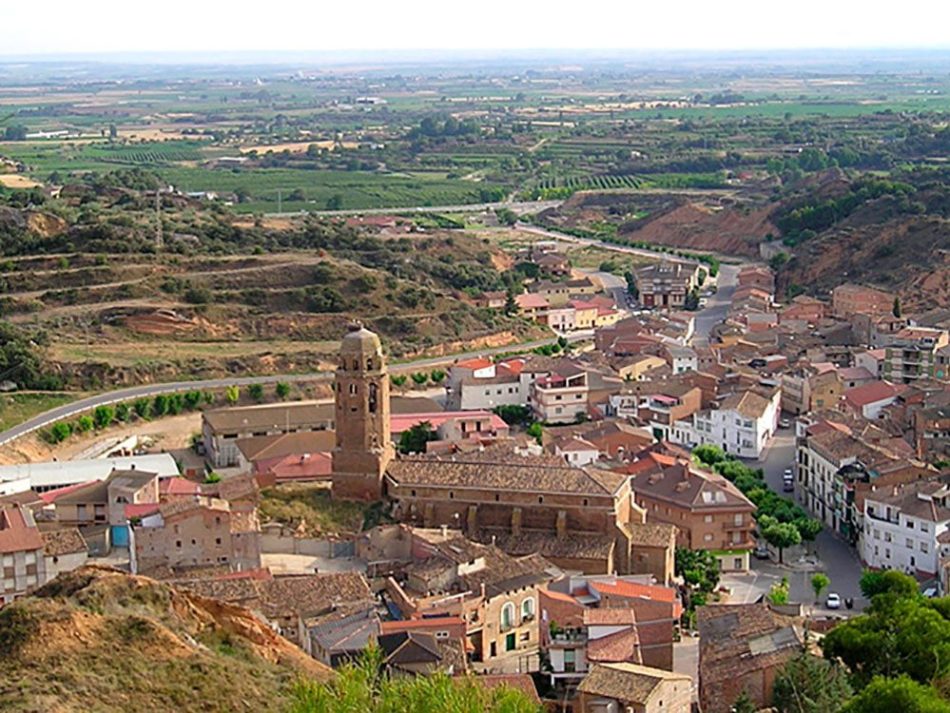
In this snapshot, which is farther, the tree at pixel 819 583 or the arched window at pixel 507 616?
the tree at pixel 819 583

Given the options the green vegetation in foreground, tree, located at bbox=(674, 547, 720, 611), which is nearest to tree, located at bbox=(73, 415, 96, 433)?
tree, located at bbox=(674, 547, 720, 611)

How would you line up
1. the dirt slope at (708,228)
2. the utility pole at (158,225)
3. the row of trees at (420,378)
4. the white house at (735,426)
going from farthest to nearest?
the dirt slope at (708,228) → the utility pole at (158,225) → the row of trees at (420,378) → the white house at (735,426)

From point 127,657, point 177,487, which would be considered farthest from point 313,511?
point 127,657

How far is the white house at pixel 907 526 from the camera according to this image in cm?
3419

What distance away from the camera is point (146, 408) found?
4969 cm

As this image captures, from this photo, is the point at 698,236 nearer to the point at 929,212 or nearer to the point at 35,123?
the point at 929,212

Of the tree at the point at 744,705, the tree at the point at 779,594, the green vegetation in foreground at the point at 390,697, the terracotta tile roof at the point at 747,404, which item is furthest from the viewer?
the terracotta tile roof at the point at 747,404

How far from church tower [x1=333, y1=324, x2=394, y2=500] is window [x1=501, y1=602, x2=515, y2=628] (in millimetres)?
7198

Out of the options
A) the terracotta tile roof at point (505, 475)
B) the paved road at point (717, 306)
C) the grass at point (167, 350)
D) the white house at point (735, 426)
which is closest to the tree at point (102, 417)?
the grass at point (167, 350)

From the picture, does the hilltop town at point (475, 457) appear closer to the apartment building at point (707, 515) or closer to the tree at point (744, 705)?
the apartment building at point (707, 515)

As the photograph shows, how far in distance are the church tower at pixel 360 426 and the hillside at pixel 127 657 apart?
12.9 m

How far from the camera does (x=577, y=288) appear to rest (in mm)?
70875

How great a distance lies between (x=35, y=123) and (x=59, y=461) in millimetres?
159997

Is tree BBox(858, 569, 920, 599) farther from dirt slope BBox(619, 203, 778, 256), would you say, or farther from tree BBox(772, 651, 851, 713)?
dirt slope BBox(619, 203, 778, 256)
